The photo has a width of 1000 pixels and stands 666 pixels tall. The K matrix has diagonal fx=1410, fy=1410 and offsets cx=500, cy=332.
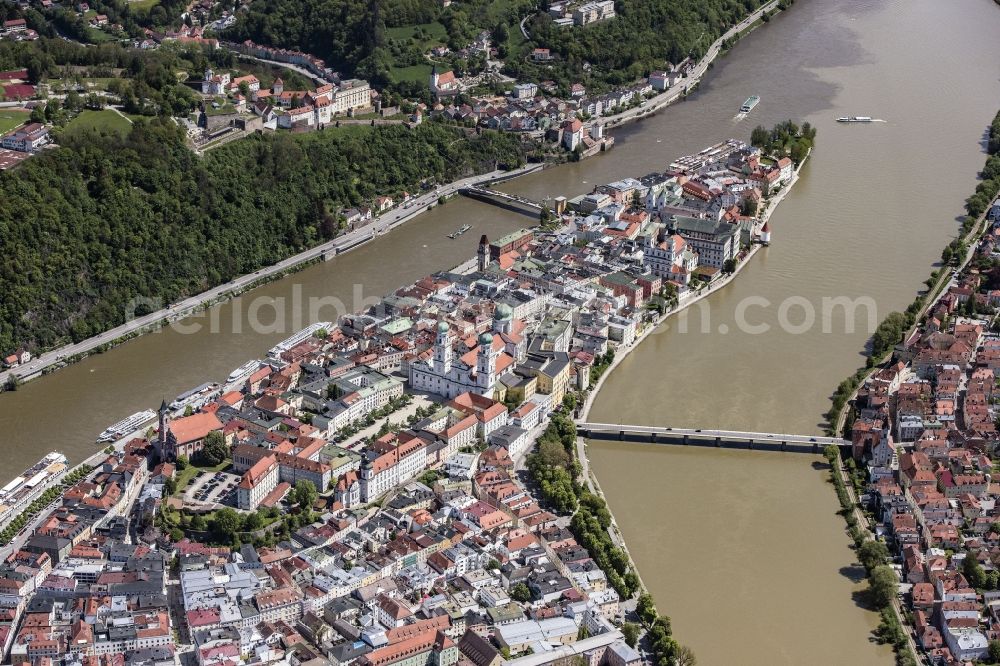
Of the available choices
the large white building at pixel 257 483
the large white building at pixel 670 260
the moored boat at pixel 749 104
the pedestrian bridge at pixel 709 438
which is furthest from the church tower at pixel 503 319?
the moored boat at pixel 749 104

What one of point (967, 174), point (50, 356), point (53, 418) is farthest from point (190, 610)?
point (967, 174)

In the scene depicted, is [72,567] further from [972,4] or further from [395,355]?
[972,4]

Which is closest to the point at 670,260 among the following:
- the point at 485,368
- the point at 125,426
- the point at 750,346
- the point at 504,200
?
the point at 750,346

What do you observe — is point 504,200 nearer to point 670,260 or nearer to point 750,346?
point 670,260

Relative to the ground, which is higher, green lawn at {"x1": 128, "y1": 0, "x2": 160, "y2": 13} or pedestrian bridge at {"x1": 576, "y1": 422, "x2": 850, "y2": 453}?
green lawn at {"x1": 128, "y1": 0, "x2": 160, "y2": 13}

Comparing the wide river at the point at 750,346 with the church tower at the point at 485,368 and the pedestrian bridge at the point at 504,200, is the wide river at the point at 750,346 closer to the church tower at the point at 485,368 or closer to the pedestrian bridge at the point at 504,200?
the pedestrian bridge at the point at 504,200

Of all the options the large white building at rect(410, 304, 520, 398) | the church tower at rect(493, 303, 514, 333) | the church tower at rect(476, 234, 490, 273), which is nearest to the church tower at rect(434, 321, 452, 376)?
the large white building at rect(410, 304, 520, 398)

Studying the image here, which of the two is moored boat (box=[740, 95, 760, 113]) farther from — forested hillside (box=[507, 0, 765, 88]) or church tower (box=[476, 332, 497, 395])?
church tower (box=[476, 332, 497, 395])
